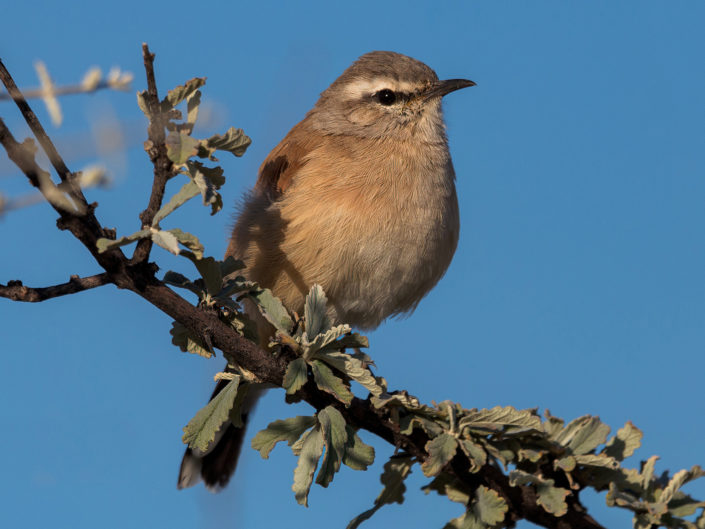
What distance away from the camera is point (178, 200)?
106 inches

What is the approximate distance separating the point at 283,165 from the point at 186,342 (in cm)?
242

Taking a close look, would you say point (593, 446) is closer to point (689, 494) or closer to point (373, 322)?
point (689, 494)

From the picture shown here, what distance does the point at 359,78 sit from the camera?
20.1ft

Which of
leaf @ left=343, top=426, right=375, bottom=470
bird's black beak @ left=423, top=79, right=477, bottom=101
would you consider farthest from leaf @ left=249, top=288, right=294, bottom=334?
bird's black beak @ left=423, top=79, right=477, bottom=101

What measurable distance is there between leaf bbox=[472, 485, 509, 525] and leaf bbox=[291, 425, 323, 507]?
714 mm

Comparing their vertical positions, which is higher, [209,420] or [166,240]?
[166,240]

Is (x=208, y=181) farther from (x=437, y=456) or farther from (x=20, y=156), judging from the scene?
(x=437, y=456)

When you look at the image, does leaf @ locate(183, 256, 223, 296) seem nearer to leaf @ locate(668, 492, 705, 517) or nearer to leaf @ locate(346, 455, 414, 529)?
leaf @ locate(346, 455, 414, 529)

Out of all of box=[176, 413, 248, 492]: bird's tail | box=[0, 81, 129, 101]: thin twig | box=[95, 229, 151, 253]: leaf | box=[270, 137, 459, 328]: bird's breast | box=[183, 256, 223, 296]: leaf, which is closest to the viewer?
box=[0, 81, 129, 101]: thin twig

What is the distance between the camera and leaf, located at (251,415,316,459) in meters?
3.24

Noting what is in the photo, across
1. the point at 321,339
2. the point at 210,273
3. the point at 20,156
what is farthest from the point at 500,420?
the point at 20,156

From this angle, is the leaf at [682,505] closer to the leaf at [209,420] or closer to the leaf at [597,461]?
the leaf at [597,461]

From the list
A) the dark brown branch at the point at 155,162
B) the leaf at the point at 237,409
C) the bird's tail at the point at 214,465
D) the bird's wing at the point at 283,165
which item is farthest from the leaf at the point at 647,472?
the bird's tail at the point at 214,465

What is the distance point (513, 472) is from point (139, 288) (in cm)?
170
